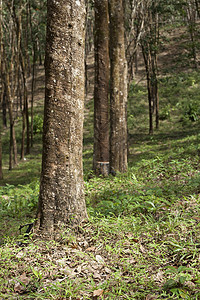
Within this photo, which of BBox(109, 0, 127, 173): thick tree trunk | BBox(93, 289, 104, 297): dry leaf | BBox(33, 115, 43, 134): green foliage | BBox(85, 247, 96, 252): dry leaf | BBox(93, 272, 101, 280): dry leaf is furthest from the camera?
BBox(33, 115, 43, 134): green foliage

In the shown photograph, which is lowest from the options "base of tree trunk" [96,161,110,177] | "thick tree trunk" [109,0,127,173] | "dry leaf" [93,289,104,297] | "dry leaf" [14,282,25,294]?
"dry leaf" [14,282,25,294]

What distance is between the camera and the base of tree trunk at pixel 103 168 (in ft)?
26.8

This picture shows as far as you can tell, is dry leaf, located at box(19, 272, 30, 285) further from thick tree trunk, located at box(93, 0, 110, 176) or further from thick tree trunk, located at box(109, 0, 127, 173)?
thick tree trunk, located at box(93, 0, 110, 176)

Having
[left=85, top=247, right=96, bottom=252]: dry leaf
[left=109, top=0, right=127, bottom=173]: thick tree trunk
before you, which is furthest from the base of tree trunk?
[left=85, top=247, right=96, bottom=252]: dry leaf

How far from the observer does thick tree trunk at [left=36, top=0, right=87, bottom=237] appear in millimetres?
3539

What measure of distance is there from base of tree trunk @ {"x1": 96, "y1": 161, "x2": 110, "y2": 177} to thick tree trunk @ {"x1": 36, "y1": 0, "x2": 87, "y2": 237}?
4.48 meters

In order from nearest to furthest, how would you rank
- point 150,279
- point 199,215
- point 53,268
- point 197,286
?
point 197,286 < point 150,279 < point 53,268 < point 199,215

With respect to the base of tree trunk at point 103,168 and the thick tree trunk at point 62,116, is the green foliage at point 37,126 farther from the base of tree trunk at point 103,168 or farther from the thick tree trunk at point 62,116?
the thick tree trunk at point 62,116

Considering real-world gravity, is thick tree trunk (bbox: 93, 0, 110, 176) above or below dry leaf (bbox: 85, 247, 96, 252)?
above

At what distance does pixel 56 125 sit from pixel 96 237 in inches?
56.3

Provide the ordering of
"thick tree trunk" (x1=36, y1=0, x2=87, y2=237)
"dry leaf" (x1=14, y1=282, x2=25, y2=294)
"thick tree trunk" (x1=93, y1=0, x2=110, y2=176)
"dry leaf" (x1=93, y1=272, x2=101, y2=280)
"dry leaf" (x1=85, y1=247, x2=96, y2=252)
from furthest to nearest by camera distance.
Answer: "thick tree trunk" (x1=93, y1=0, x2=110, y2=176) < "thick tree trunk" (x1=36, y1=0, x2=87, y2=237) < "dry leaf" (x1=85, y1=247, x2=96, y2=252) < "dry leaf" (x1=93, y1=272, x2=101, y2=280) < "dry leaf" (x1=14, y1=282, x2=25, y2=294)

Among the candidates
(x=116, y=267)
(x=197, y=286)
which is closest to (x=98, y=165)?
(x=116, y=267)

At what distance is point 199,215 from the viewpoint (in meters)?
3.91

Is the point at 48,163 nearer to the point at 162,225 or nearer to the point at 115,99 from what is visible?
the point at 162,225
